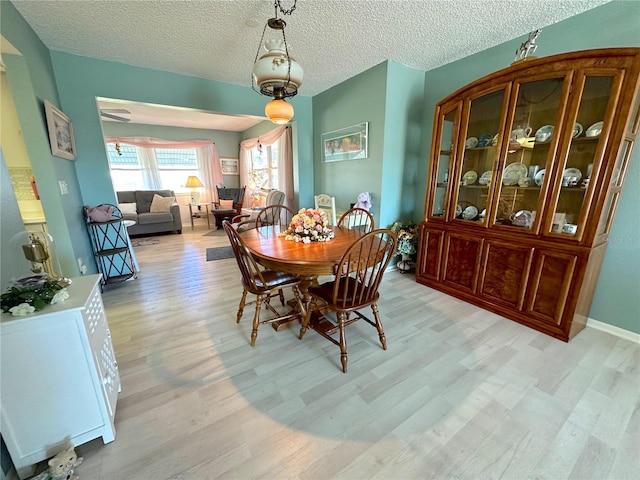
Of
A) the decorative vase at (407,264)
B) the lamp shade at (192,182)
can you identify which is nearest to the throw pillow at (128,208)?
the lamp shade at (192,182)

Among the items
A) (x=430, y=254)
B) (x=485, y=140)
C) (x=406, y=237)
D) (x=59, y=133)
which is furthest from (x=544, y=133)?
(x=59, y=133)

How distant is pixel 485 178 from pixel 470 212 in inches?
13.4

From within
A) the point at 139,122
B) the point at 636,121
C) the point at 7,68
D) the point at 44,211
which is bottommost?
the point at 44,211

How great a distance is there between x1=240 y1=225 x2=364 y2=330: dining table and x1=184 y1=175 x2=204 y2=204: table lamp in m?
5.00

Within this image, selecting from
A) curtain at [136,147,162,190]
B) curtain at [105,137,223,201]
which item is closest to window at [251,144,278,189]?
curtain at [105,137,223,201]

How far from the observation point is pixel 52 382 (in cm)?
102

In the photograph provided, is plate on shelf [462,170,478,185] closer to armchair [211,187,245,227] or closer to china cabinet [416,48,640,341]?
china cabinet [416,48,640,341]

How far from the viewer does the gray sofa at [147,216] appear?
5.29 meters

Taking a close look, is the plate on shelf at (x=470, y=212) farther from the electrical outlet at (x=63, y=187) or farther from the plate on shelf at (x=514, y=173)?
the electrical outlet at (x=63, y=187)

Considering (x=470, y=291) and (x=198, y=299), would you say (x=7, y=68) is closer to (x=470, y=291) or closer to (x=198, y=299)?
(x=198, y=299)

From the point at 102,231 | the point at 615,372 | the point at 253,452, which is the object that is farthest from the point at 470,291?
the point at 102,231

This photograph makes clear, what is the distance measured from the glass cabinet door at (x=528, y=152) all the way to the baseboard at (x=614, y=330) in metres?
0.97

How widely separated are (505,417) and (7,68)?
4.04 m

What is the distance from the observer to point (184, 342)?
1.91 m
